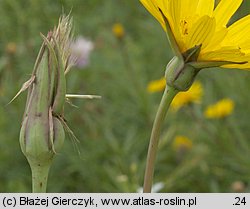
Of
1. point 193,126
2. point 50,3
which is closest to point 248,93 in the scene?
point 193,126

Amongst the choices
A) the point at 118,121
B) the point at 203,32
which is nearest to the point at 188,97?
the point at 118,121

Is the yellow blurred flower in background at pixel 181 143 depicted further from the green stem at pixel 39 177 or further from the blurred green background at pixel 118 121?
the green stem at pixel 39 177

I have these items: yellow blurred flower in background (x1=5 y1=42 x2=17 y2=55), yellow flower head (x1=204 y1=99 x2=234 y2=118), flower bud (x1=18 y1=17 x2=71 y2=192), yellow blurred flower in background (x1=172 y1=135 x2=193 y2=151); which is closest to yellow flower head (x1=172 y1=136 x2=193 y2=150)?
yellow blurred flower in background (x1=172 y1=135 x2=193 y2=151)

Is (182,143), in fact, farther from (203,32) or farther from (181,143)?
A: (203,32)

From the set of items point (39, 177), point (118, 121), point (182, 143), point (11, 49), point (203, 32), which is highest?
point (11, 49)

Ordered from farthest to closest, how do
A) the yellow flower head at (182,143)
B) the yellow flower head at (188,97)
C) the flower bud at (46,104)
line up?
the yellow flower head at (182,143), the yellow flower head at (188,97), the flower bud at (46,104)

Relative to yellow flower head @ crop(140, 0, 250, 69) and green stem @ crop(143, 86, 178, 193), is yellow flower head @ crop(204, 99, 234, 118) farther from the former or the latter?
green stem @ crop(143, 86, 178, 193)

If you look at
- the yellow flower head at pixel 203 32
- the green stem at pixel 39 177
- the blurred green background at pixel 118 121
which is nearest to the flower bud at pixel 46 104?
the green stem at pixel 39 177
